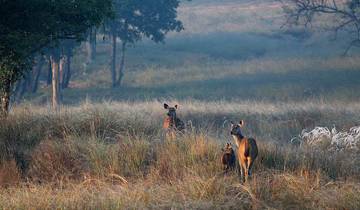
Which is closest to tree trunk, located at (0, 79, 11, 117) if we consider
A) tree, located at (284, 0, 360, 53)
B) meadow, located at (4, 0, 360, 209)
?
meadow, located at (4, 0, 360, 209)

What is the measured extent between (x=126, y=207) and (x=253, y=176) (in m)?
2.68

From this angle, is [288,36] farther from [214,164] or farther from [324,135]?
[214,164]

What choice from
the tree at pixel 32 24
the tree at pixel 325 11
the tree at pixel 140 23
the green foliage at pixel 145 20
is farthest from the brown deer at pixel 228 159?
the green foliage at pixel 145 20

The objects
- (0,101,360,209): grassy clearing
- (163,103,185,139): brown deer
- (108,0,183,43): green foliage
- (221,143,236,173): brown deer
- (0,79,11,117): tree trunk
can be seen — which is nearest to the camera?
(0,101,360,209): grassy clearing

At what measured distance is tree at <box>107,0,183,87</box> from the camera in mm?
43594

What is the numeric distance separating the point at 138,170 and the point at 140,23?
3317 cm

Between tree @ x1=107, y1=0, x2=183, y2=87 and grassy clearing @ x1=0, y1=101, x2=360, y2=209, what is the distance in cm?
2682

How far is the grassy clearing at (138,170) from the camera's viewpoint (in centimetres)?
1036

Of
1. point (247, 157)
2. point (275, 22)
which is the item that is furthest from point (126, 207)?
point (275, 22)

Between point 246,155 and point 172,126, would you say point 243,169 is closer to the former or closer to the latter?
point 246,155

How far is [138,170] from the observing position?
12.7 meters

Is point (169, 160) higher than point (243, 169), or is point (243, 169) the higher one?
point (243, 169)

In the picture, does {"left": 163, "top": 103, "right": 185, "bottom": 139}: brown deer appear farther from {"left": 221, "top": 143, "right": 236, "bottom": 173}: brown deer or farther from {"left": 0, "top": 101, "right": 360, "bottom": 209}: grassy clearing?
{"left": 221, "top": 143, "right": 236, "bottom": 173}: brown deer

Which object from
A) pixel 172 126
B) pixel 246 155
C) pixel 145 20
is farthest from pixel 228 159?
pixel 145 20
